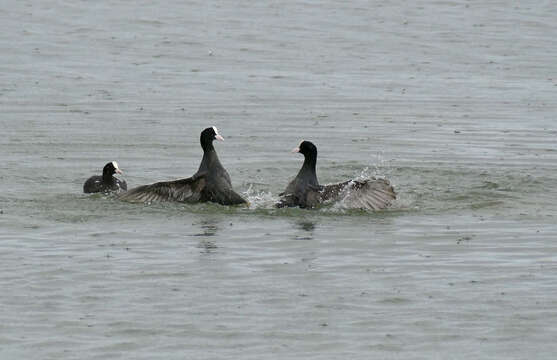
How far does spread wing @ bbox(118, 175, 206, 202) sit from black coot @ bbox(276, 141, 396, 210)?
849 millimetres

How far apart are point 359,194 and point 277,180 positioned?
197cm

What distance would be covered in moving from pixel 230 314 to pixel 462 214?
437 centimetres

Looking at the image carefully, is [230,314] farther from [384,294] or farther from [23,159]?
[23,159]

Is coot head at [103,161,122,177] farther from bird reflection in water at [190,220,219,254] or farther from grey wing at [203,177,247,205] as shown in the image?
bird reflection in water at [190,220,219,254]

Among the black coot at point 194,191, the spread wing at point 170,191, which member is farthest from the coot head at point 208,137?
the spread wing at point 170,191

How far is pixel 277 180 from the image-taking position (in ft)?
46.9

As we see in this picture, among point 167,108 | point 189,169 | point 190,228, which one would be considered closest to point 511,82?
point 167,108

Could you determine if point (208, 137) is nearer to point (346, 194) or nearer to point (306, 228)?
point (346, 194)

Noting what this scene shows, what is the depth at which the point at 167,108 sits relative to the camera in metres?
18.8

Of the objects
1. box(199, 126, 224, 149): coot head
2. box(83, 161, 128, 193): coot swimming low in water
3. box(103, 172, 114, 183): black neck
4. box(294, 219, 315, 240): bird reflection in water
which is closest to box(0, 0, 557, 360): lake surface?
box(294, 219, 315, 240): bird reflection in water

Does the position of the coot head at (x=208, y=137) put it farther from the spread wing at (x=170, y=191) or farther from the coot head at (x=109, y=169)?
the coot head at (x=109, y=169)

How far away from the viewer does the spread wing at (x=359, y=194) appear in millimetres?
12445

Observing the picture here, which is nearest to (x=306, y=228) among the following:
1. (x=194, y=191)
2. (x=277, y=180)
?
(x=194, y=191)

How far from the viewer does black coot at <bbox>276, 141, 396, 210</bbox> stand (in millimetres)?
12453
